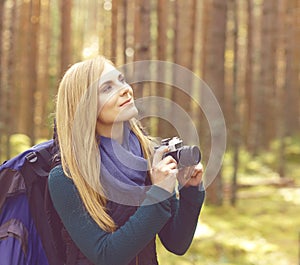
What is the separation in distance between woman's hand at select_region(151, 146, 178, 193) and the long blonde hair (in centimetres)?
21

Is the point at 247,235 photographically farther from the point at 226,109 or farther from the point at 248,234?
the point at 226,109

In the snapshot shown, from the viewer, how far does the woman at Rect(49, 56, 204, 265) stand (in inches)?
82.3

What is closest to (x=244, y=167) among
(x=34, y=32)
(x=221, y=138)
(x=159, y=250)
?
(x=34, y=32)

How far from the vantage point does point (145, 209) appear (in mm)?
2096

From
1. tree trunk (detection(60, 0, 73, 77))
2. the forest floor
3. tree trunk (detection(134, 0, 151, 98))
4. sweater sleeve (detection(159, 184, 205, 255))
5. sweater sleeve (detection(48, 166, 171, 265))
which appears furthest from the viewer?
tree trunk (detection(60, 0, 73, 77))

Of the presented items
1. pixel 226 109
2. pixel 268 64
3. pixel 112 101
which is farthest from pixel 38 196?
pixel 268 64

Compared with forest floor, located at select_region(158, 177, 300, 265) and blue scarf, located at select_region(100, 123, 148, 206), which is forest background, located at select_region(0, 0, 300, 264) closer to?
forest floor, located at select_region(158, 177, 300, 265)

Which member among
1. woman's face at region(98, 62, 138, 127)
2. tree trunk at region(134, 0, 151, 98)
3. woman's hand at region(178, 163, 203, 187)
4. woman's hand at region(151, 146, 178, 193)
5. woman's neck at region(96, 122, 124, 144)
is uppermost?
woman's face at region(98, 62, 138, 127)

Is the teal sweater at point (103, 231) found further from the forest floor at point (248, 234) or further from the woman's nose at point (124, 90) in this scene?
the forest floor at point (248, 234)

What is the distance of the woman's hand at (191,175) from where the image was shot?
224cm

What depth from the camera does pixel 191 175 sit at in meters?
2.28

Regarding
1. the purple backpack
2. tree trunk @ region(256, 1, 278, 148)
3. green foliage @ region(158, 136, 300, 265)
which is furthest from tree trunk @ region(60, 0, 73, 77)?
the purple backpack

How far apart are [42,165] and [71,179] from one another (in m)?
0.22

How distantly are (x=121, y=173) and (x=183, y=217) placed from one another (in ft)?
1.13
